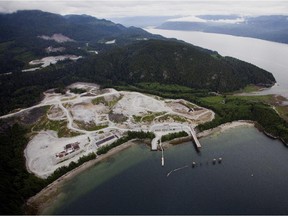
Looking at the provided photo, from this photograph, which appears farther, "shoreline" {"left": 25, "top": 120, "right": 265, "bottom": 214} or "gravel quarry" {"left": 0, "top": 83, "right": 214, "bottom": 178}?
"gravel quarry" {"left": 0, "top": 83, "right": 214, "bottom": 178}

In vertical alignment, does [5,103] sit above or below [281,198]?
below

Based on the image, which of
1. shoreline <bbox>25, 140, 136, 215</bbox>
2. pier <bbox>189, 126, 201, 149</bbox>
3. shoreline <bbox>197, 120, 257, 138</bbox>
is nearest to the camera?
shoreline <bbox>25, 140, 136, 215</bbox>

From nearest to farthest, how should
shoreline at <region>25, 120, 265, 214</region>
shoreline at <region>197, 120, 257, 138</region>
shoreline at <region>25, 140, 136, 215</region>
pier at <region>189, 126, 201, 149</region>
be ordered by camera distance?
shoreline at <region>25, 140, 136, 215</region>, shoreline at <region>25, 120, 265, 214</region>, pier at <region>189, 126, 201, 149</region>, shoreline at <region>197, 120, 257, 138</region>

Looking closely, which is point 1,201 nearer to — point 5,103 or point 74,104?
point 74,104

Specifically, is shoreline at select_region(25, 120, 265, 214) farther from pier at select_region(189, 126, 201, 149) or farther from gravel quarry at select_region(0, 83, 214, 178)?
gravel quarry at select_region(0, 83, 214, 178)

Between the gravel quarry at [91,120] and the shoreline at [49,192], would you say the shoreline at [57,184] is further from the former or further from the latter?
the gravel quarry at [91,120]

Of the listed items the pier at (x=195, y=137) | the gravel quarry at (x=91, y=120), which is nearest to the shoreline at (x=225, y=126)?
the pier at (x=195, y=137)

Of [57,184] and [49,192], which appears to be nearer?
[49,192]

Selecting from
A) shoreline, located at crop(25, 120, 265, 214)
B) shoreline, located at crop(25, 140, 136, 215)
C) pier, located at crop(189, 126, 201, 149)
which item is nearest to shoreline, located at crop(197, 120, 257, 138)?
shoreline, located at crop(25, 120, 265, 214)

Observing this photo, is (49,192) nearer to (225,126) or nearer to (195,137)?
(195,137)

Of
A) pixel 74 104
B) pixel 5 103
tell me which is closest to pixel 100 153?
pixel 74 104

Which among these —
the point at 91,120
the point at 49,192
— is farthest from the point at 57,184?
the point at 91,120
